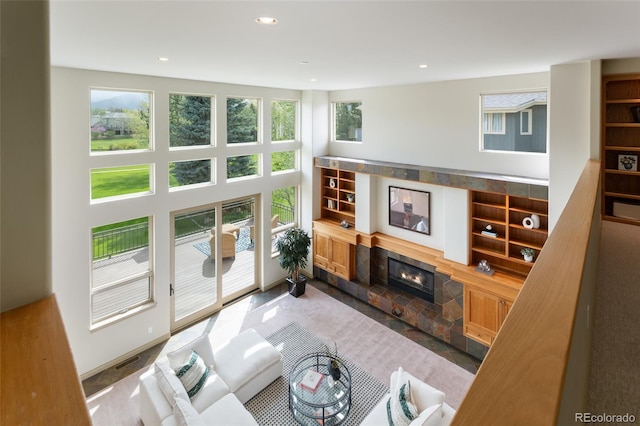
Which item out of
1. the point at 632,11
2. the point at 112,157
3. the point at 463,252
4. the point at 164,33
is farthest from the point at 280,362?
the point at 632,11

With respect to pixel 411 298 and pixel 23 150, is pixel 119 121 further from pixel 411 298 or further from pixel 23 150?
pixel 411 298

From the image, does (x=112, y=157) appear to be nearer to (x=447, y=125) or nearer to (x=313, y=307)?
(x=313, y=307)

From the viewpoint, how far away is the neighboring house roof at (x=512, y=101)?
5.06 meters

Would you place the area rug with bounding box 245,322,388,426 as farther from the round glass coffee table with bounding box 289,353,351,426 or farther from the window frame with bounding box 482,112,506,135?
the window frame with bounding box 482,112,506,135

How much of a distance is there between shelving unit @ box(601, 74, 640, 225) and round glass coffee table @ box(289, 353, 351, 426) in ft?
13.3

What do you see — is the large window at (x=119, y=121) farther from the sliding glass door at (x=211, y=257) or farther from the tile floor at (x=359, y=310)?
the tile floor at (x=359, y=310)

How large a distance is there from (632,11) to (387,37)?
1.61 metres

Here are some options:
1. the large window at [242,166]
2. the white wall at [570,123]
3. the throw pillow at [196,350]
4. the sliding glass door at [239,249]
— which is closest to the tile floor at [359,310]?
the sliding glass door at [239,249]

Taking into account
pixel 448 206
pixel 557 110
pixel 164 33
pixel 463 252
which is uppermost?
pixel 164 33

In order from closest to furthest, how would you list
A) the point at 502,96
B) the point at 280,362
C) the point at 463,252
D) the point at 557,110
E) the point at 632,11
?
the point at 632,11
the point at 557,110
the point at 280,362
the point at 502,96
the point at 463,252

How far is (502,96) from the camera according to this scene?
17.8ft

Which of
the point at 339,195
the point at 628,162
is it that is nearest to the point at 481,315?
the point at 628,162

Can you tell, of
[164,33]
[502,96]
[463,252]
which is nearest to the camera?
[164,33]

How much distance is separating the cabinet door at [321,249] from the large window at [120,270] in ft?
11.6
